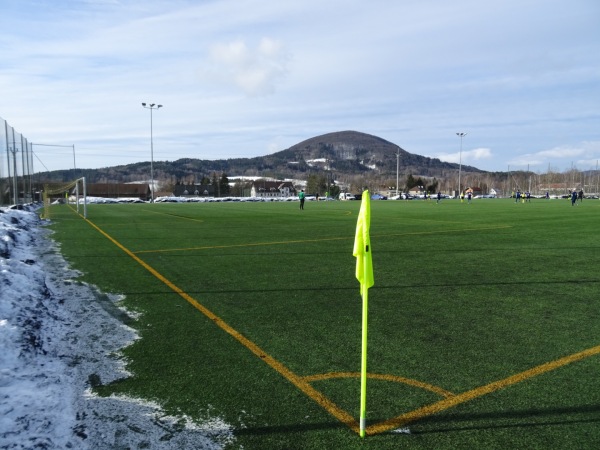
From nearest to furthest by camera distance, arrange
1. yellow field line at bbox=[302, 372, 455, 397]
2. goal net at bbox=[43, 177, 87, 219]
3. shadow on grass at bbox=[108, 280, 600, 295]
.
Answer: yellow field line at bbox=[302, 372, 455, 397]
shadow on grass at bbox=[108, 280, 600, 295]
goal net at bbox=[43, 177, 87, 219]

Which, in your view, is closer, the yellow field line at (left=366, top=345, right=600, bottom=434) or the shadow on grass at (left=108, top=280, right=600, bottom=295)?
the yellow field line at (left=366, top=345, right=600, bottom=434)

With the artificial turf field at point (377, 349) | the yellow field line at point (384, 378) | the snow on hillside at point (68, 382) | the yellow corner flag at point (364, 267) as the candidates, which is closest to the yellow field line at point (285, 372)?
the artificial turf field at point (377, 349)

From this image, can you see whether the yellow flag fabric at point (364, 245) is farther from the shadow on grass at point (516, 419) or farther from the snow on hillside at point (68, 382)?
the snow on hillside at point (68, 382)

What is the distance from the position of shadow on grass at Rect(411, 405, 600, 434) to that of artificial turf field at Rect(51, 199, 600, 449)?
0.6 inches

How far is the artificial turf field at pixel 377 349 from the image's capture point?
3.49 metres

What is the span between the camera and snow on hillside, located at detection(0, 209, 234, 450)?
3283 mm

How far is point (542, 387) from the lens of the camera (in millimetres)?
4086

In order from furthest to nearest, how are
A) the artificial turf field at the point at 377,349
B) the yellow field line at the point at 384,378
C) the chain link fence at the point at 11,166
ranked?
the chain link fence at the point at 11,166
the yellow field line at the point at 384,378
the artificial turf field at the point at 377,349

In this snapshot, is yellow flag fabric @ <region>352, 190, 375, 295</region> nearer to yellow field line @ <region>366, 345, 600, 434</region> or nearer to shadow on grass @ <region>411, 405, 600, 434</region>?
yellow field line @ <region>366, 345, 600, 434</region>

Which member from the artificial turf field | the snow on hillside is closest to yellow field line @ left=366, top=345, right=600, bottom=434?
the artificial turf field

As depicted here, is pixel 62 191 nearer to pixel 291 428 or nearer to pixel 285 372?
pixel 285 372

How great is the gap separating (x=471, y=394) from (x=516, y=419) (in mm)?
469

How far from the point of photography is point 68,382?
4215 mm

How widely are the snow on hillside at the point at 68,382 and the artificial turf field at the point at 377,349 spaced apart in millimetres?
211
